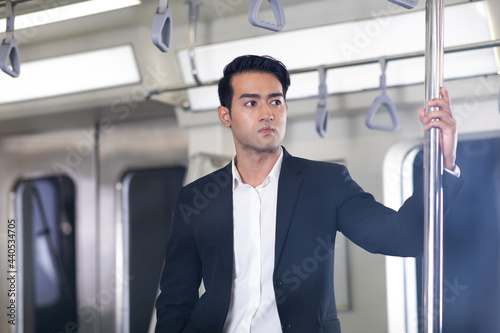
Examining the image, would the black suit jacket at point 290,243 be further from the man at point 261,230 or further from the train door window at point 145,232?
the train door window at point 145,232

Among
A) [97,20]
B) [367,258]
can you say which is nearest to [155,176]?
[97,20]

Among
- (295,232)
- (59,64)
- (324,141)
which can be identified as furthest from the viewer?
(59,64)

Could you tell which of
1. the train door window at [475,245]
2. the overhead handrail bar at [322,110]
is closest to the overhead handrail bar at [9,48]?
the overhead handrail bar at [322,110]

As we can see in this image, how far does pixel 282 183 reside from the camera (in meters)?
1.83

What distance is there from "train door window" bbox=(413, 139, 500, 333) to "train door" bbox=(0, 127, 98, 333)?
233 cm

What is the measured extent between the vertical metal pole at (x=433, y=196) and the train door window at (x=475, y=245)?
6.08 feet

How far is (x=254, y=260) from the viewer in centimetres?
180

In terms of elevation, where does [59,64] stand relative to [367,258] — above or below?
above

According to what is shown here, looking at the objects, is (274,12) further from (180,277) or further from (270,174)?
(180,277)

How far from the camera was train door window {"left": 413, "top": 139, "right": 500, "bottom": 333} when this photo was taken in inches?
120

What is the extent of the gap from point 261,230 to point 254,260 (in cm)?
9

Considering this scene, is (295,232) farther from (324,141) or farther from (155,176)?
(155,176)

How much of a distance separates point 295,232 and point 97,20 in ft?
7.18

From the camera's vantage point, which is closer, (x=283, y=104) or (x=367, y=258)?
(x=283, y=104)
